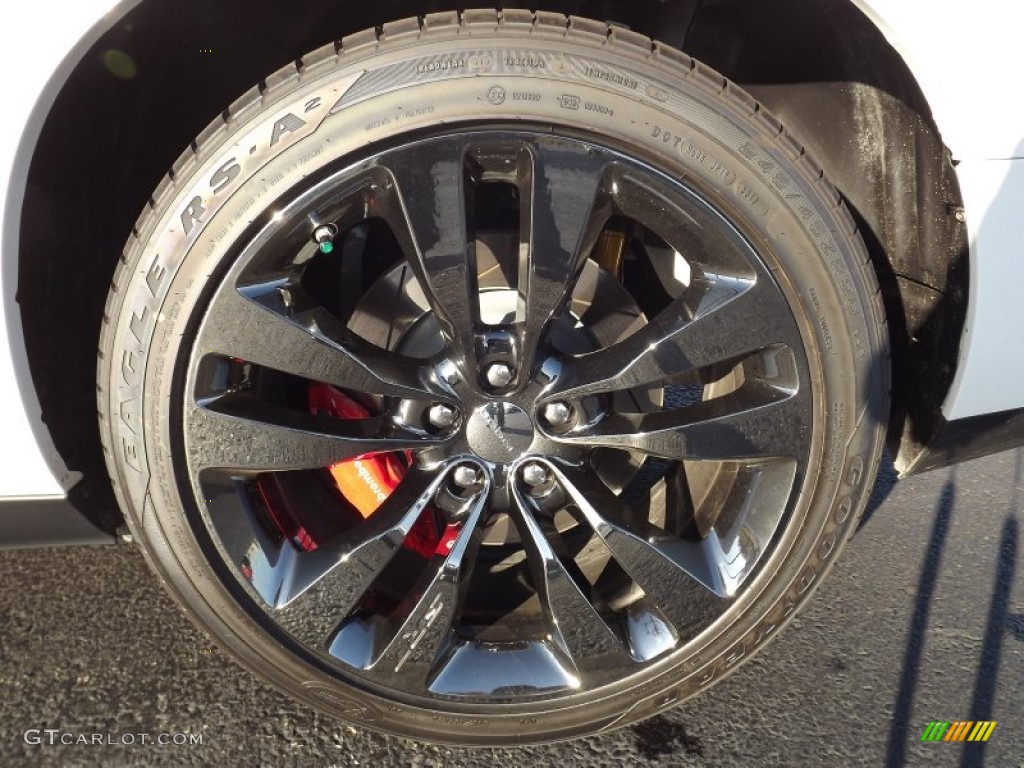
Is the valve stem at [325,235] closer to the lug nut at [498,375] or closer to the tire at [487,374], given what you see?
the tire at [487,374]

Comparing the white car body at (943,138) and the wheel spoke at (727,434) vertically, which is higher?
the white car body at (943,138)

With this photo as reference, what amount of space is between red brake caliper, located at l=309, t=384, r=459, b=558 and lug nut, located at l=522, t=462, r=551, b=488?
0.30m

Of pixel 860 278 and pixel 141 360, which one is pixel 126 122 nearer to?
pixel 141 360

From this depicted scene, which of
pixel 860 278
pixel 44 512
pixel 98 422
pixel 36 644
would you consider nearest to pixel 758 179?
pixel 860 278

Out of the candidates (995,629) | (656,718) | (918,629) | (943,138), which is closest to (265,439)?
(656,718)

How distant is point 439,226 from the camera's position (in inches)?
56.1

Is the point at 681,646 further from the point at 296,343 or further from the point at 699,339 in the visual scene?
the point at 296,343

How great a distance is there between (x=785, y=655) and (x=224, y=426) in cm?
131

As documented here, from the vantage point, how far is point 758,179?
4.72 feet

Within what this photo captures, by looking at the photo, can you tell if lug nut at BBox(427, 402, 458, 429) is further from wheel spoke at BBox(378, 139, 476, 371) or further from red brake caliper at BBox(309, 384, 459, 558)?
red brake caliper at BBox(309, 384, 459, 558)

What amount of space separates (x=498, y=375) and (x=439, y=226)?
10.9 inches

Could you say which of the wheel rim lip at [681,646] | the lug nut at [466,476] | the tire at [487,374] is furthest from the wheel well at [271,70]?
the lug nut at [466,476]

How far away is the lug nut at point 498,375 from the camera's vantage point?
1514mm

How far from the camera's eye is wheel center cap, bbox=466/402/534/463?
152 centimetres
